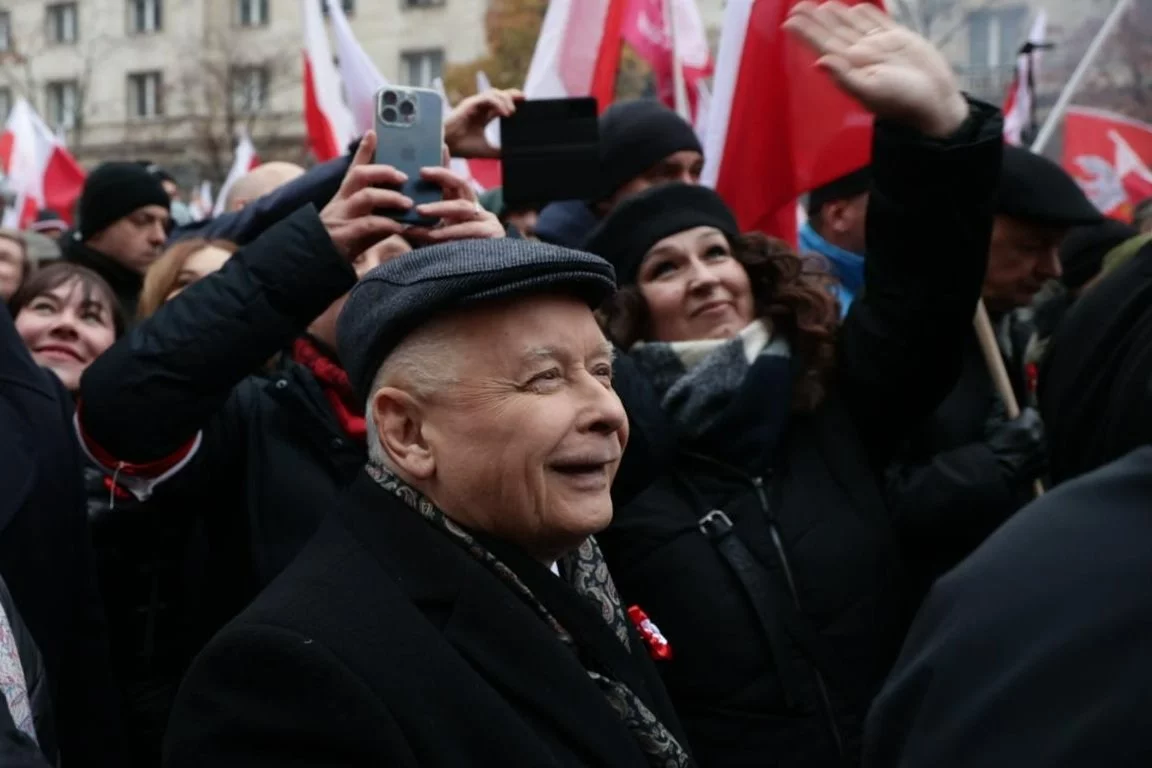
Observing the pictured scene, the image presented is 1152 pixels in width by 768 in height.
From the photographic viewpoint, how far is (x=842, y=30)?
2.73 m

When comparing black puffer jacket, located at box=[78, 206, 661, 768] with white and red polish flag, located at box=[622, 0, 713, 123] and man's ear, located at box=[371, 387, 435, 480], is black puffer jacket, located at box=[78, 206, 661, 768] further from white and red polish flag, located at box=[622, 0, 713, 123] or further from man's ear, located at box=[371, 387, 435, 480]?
white and red polish flag, located at box=[622, 0, 713, 123]

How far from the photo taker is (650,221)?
3209 mm

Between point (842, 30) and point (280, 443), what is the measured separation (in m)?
1.33

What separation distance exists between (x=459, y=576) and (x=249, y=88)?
3325cm

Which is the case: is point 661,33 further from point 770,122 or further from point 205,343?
point 205,343

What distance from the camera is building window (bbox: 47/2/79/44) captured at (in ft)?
139

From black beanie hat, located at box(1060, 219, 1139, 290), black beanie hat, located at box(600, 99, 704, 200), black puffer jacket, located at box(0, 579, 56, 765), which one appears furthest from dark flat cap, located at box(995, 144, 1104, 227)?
black puffer jacket, located at box(0, 579, 56, 765)

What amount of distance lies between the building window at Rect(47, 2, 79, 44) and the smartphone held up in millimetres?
43309

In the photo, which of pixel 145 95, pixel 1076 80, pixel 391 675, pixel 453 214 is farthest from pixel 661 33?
pixel 145 95

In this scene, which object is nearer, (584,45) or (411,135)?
(411,135)

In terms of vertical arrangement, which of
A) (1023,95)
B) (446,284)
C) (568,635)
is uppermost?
(446,284)

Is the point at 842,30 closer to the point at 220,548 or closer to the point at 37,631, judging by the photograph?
the point at 220,548

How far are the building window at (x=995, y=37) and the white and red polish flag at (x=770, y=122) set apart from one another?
2581cm

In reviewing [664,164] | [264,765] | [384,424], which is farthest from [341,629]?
[664,164]
